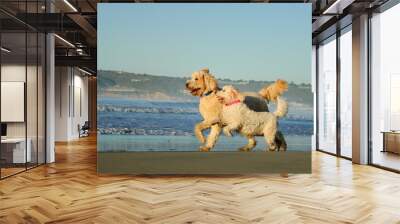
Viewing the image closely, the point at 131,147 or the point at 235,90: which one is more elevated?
the point at 235,90

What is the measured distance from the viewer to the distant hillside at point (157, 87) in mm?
6727

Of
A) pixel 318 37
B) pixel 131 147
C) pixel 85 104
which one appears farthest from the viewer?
pixel 85 104

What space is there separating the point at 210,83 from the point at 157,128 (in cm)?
120

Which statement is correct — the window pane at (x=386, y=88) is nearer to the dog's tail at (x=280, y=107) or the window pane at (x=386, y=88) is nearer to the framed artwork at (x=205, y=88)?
the framed artwork at (x=205, y=88)

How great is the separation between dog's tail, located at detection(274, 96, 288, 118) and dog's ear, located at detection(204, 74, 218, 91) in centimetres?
110

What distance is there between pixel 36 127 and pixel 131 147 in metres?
2.41

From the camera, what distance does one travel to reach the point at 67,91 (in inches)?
624

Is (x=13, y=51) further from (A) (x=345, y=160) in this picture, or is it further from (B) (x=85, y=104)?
(B) (x=85, y=104)

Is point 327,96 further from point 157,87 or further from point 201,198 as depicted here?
point 201,198

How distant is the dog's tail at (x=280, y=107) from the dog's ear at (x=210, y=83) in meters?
1.10

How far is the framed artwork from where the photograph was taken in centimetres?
668

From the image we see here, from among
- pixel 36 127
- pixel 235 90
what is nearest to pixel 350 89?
pixel 235 90

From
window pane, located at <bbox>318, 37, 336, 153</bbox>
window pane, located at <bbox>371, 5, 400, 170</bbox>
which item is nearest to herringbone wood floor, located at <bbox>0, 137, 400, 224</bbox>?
window pane, located at <bbox>371, 5, 400, 170</bbox>

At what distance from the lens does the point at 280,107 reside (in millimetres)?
6715
